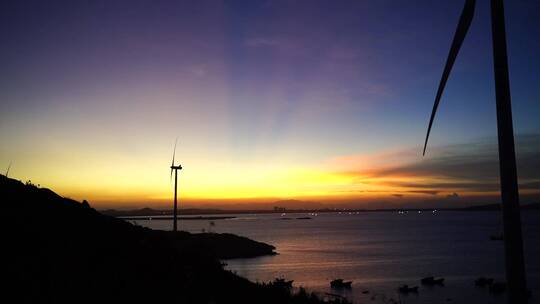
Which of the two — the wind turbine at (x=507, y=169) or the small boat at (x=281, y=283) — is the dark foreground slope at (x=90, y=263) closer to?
the small boat at (x=281, y=283)

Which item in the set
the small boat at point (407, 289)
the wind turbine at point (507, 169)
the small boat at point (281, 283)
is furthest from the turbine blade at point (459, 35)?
the small boat at point (407, 289)

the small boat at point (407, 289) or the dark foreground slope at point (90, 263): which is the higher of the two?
the dark foreground slope at point (90, 263)

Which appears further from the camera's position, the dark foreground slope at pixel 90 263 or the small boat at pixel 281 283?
the small boat at pixel 281 283

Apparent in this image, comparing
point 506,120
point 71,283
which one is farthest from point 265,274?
point 506,120

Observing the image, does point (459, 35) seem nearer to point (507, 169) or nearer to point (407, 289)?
point (507, 169)

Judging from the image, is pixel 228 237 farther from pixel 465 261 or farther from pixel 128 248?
pixel 128 248

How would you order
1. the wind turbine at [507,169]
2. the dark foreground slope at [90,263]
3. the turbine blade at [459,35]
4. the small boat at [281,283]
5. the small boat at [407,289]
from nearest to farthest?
the wind turbine at [507,169]
the turbine blade at [459,35]
the dark foreground slope at [90,263]
the small boat at [281,283]
the small boat at [407,289]
